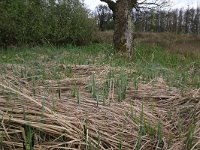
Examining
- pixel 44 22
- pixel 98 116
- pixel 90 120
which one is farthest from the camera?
pixel 44 22

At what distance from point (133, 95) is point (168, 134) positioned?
94 cm

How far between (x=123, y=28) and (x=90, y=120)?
851 centimetres

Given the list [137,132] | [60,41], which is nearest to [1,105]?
[137,132]

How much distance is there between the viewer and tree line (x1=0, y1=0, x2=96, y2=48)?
54.9 feet

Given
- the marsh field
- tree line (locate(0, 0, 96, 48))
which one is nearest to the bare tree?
tree line (locate(0, 0, 96, 48))

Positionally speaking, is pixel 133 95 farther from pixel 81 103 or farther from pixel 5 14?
pixel 5 14

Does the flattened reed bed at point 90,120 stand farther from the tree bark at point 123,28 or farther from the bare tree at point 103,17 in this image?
the bare tree at point 103,17

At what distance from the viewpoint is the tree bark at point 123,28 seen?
10836 millimetres

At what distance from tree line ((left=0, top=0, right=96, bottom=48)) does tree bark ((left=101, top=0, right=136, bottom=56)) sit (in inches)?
219

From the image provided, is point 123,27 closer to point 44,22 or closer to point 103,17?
point 44,22

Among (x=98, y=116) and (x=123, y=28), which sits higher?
(x=123, y=28)

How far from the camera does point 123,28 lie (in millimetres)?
10961

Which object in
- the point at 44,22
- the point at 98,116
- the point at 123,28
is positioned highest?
the point at 44,22

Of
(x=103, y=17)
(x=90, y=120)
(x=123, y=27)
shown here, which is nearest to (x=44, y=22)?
(x=123, y=27)
